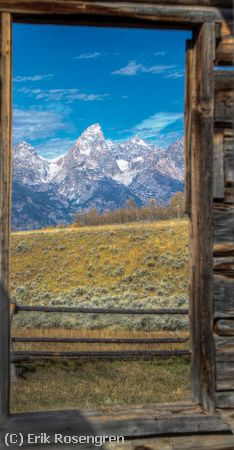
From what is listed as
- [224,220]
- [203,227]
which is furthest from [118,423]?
[224,220]

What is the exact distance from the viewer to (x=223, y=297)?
3672 millimetres

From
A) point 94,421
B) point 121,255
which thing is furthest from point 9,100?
point 121,255

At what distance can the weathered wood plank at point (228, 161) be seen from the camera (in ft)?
12.2

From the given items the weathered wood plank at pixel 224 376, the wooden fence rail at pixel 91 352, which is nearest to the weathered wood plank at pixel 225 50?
the weathered wood plank at pixel 224 376

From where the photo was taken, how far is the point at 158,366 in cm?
894

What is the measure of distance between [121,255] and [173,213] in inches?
1909

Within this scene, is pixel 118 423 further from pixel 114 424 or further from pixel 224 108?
pixel 224 108

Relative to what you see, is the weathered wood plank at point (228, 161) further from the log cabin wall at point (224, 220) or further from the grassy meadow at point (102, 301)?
the grassy meadow at point (102, 301)

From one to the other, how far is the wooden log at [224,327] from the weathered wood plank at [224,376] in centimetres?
19

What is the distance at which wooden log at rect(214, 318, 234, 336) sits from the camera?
144 inches

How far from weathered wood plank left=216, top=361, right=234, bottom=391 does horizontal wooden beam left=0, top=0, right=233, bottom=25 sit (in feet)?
7.44

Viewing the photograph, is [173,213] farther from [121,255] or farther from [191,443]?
[191,443]

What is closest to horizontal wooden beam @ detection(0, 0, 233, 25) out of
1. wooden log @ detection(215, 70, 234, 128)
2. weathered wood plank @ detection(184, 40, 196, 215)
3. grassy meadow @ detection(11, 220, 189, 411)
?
weathered wood plank @ detection(184, 40, 196, 215)

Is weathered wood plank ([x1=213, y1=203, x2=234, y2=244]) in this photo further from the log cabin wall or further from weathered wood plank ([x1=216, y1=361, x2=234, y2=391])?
weathered wood plank ([x1=216, y1=361, x2=234, y2=391])
